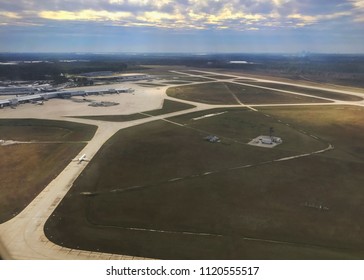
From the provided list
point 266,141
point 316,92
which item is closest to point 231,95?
point 316,92

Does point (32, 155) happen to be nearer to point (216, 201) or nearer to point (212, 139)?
point (212, 139)

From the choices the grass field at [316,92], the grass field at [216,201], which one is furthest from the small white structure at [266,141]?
→ the grass field at [316,92]

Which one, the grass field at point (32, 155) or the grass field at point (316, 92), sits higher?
the grass field at point (316, 92)

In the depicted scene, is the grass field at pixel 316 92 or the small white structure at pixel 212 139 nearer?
the small white structure at pixel 212 139

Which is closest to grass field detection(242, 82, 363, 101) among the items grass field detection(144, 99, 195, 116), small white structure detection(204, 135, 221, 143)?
grass field detection(144, 99, 195, 116)

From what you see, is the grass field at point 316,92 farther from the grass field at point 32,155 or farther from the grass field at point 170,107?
the grass field at point 32,155

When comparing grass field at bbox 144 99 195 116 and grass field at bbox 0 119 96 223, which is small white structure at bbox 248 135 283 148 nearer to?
grass field at bbox 0 119 96 223
